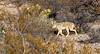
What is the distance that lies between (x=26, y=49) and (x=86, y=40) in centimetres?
372

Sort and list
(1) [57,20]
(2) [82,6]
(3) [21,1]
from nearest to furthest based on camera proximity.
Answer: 1. (1) [57,20]
2. (2) [82,6]
3. (3) [21,1]

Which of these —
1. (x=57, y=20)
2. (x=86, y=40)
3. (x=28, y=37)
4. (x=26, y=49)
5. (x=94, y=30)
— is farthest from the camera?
(x=57, y=20)

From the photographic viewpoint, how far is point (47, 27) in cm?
1169

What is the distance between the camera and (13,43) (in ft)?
26.7

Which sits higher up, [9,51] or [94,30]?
[9,51]

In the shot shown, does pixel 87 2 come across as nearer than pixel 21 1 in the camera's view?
Yes

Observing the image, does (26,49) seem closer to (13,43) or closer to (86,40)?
(13,43)

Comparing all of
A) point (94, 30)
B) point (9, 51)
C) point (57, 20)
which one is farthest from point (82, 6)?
point (9, 51)

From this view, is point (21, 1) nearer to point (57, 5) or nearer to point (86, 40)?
point (57, 5)

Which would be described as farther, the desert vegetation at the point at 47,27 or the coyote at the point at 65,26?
the coyote at the point at 65,26

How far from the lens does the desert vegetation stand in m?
8.16

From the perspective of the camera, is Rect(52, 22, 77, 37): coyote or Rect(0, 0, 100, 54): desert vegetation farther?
Rect(52, 22, 77, 37): coyote

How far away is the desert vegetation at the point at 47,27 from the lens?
26.8 feet

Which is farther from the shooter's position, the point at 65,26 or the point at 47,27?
the point at 65,26
